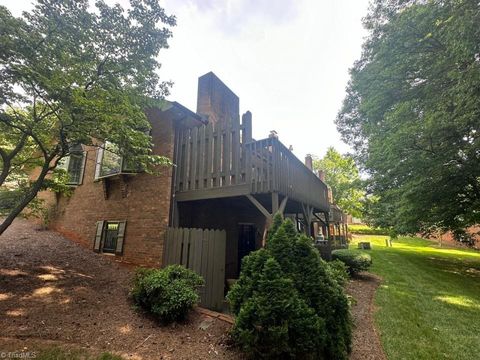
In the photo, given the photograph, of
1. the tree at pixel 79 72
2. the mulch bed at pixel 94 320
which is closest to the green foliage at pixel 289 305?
the mulch bed at pixel 94 320

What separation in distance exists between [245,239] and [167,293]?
251 inches

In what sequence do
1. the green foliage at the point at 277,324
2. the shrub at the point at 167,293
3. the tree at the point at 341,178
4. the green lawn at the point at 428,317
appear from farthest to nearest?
the tree at the point at 341,178
the shrub at the point at 167,293
the green lawn at the point at 428,317
the green foliage at the point at 277,324

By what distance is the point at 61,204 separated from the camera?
A: 11.4 m

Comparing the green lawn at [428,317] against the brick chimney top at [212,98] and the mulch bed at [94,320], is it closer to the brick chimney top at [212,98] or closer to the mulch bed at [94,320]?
the mulch bed at [94,320]

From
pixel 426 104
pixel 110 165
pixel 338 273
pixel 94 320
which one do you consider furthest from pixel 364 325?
pixel 110 165

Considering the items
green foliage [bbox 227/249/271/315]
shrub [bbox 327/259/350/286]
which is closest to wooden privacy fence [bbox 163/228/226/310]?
green foliage [bbox 227/249/271/315]

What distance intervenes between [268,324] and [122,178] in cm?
736

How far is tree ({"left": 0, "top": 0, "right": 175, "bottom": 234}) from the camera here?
15.3 ft

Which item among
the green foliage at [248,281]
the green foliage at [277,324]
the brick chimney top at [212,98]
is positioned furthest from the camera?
the brick chimney top at [212,98]

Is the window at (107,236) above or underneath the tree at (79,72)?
underneath

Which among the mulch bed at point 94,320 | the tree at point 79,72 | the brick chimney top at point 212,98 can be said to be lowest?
the mulch bed at point 94,320

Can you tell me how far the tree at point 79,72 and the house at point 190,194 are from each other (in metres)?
1.36

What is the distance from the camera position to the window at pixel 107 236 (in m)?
8.46

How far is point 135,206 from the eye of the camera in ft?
26.1
